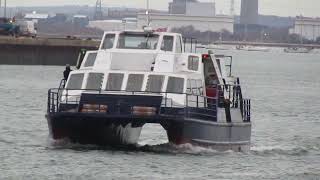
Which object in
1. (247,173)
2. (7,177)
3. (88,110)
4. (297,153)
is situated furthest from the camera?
(297,153)

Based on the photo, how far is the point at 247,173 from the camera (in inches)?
1346

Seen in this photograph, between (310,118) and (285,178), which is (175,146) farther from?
(310,118)

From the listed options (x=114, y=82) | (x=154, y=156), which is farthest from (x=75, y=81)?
(x=154, y=156)

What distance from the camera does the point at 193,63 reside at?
39875 mm

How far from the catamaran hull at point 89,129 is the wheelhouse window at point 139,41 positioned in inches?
93.1

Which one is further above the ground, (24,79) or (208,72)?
(208,72)

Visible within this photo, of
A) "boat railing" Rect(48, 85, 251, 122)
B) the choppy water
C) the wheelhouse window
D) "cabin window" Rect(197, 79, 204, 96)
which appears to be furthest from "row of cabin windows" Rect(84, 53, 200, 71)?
the choppy water

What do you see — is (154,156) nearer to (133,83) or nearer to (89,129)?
(89,129)

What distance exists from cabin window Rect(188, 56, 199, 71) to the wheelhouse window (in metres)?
1.11

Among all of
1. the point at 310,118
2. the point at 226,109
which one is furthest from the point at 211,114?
the point at 310,118

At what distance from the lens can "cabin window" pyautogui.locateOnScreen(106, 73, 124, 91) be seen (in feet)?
125

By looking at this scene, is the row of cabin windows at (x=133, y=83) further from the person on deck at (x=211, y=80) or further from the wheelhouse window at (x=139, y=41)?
the person on deck at (x=211, y=80)

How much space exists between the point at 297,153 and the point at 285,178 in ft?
24.7

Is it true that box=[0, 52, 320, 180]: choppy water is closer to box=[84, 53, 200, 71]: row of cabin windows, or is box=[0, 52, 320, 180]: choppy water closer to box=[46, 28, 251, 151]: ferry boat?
box=[46, 28, 251, 151]: ferry boat
